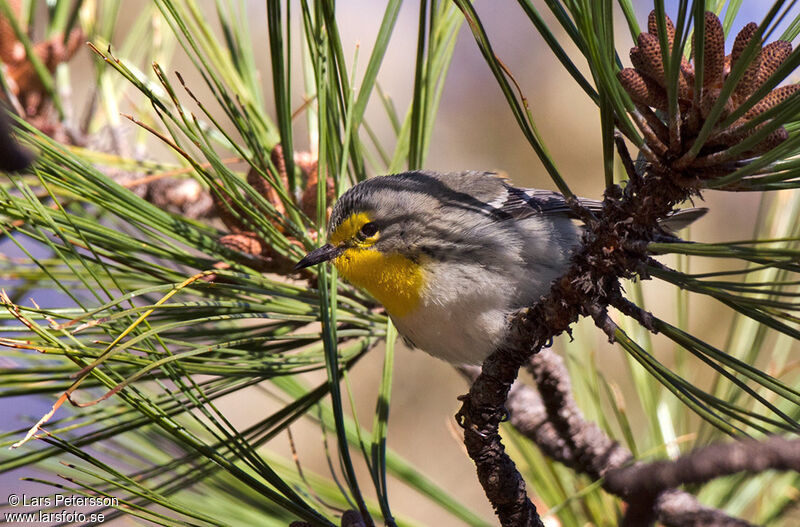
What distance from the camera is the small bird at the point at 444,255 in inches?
72.8

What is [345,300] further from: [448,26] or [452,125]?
[452,125]

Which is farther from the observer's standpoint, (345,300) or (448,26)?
(345,300)

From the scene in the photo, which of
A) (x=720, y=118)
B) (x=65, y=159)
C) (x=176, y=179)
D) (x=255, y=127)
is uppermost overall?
(x=176, y=179)

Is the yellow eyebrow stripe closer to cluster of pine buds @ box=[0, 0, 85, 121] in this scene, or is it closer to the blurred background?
cluster of pine buds @ box=[0, 0, 85, 121]

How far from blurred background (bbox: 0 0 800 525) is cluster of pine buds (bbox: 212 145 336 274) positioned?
2.60 m

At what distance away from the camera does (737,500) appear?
81.4 inches

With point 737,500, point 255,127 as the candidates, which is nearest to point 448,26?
point 255,127

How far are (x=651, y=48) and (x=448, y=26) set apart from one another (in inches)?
37.1

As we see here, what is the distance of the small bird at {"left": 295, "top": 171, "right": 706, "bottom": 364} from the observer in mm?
1849

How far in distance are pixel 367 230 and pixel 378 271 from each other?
0.52ft
